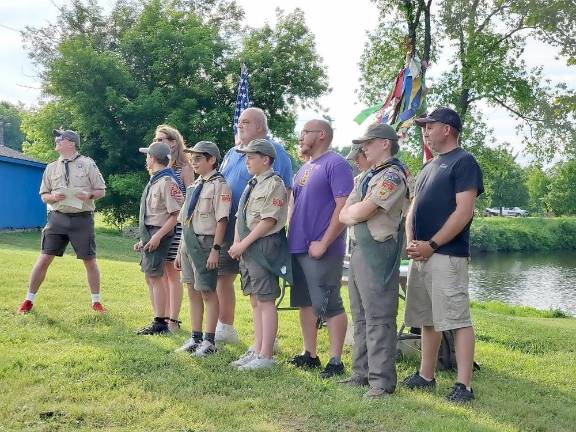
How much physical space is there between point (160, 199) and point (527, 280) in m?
21.5

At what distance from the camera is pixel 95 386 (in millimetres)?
4230

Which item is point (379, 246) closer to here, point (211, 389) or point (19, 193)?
point (211, 389)

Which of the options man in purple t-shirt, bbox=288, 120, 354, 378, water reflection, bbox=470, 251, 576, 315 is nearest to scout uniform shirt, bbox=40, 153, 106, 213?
man in purple t-shirt, bbox=288, 120, 354, 378

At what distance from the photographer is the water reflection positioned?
19844 mm

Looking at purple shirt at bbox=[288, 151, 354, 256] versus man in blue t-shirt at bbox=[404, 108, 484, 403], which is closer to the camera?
man in blue t-shirt at bbox=[404, 108, 484, 403]

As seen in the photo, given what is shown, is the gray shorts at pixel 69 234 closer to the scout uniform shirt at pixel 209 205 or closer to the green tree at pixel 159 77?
the scout uniform shirt at pixel 209 205

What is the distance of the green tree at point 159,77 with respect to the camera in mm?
27172

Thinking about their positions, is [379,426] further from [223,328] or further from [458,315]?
[223,328]

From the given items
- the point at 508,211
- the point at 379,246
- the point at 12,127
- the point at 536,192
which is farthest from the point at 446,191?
the point at 12,127

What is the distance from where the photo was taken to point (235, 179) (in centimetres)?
559

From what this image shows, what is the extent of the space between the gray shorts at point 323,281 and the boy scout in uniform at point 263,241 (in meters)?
0.14

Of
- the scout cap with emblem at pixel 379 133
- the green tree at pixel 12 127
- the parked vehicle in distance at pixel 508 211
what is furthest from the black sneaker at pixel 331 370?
the green tree at pixel 12 127

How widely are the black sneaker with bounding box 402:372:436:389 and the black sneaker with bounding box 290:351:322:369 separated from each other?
0.73 metres

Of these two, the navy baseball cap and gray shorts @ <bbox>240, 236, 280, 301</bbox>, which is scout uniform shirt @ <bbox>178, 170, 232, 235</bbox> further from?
the navy baseball cap
